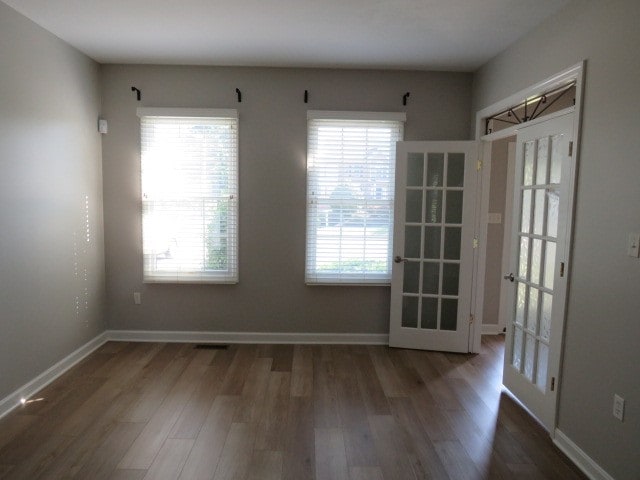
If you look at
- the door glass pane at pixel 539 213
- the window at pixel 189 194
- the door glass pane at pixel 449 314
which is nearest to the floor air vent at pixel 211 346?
the window at pixel 189 194

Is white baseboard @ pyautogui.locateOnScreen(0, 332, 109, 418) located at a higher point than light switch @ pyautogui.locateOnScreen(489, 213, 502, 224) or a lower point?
lower

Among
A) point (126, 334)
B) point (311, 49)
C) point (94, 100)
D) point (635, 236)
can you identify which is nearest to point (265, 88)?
point (311, 49)

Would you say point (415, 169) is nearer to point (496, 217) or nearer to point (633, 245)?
point (496, 217)

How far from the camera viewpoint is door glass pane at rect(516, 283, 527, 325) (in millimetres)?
3029

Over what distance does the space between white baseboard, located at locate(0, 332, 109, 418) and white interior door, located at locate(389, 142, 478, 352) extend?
2.92m

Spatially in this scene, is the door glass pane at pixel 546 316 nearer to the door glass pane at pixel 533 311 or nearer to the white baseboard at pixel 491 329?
the door glass pane at pixel 533 311

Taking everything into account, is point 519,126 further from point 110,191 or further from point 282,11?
point 110,191

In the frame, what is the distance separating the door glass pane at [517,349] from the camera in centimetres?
308

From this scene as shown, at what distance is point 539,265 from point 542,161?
729mm

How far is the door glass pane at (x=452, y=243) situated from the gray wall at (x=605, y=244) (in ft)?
4.86

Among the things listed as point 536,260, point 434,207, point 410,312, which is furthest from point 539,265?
point 410,312

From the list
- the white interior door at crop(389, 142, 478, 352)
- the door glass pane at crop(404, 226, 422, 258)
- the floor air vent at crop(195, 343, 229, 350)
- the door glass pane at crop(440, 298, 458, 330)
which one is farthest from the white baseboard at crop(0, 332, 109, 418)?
the door glass pane at crop(440, 298, 458, 330)

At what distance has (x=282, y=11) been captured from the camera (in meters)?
2.76

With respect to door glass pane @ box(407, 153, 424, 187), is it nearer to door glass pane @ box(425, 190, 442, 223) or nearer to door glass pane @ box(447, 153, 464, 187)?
door glass pane @ box(425, 190, 442, 223)
